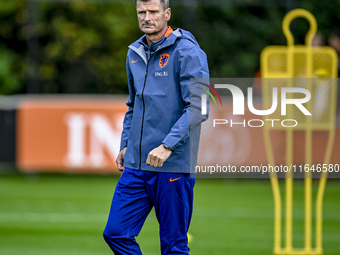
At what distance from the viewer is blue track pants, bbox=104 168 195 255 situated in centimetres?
419

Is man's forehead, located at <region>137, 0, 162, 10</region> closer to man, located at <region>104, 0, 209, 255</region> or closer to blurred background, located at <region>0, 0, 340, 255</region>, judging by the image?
man, located at <region>104, 0, 209, 255</region>

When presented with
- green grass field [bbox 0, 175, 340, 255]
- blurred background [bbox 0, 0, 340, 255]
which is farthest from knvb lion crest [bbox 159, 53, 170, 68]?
blurred background [bbox 0, 0, 340, 255]

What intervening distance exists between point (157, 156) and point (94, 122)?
354 inches

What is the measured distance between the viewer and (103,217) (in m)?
9.24

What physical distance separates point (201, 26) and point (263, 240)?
7.43 m

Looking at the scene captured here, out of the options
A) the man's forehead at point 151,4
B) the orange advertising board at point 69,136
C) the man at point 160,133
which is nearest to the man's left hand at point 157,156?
the man at point 160,133

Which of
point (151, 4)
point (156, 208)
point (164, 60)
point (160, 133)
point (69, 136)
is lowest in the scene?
point (69, 136)

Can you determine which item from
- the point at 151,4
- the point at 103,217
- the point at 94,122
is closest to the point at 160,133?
the point at 151,4

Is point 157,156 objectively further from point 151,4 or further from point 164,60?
point 151,4

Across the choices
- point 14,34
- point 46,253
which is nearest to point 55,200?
point 46,253

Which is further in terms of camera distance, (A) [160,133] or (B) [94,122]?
(B) [94,122]

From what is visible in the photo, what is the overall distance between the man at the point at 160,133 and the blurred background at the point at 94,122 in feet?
10.7

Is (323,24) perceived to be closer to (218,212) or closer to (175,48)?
(218,212)

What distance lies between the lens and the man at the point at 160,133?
4156 millimetres
